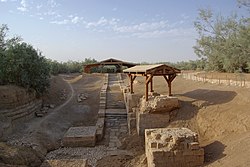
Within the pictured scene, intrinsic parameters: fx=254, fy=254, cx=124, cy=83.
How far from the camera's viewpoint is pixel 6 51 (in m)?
15.2

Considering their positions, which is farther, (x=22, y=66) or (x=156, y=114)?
(x=22, y=66)

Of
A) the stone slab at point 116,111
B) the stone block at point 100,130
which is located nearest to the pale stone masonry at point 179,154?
the stone block at point 100,130

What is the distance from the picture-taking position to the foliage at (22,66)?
14953 millimetres

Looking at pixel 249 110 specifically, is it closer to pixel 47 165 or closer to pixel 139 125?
pixel 139 125

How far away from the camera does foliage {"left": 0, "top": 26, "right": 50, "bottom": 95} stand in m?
15.0

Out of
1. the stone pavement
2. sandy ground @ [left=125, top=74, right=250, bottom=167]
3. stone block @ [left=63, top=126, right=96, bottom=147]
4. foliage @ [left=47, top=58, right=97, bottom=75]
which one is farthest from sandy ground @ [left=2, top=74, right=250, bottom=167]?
foliage @ [left=47, top=58, right=97, bottom=75]

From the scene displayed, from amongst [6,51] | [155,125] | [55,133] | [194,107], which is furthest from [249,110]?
[6,51]

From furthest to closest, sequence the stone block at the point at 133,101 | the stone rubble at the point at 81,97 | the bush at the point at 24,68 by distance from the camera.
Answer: the stone rubble at the point at 81,97 → the bush at the point at 24,68 → the stone block at the point at 133,101

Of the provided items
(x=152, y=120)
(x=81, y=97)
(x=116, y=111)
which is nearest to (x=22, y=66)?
(x=81, y=97)

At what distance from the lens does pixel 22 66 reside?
621 inches

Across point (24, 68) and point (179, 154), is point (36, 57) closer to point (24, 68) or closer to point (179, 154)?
point (24, 68)

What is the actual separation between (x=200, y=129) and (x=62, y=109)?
10.0m

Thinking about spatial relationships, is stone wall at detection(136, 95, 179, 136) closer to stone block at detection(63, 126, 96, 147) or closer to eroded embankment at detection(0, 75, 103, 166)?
stone block at detection(63, 126, 96, 147)

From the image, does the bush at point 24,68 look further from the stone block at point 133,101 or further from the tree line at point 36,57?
the stone block at point 133,101
